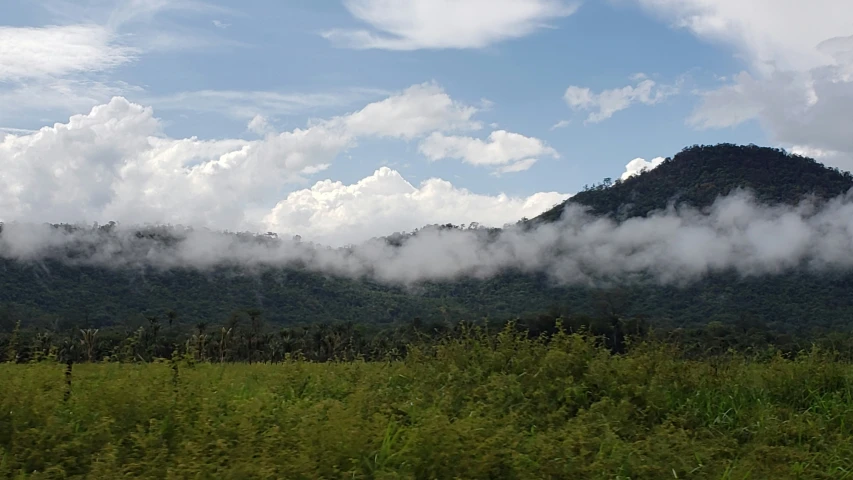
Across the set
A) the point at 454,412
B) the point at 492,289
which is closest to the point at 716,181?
the point at 492,289

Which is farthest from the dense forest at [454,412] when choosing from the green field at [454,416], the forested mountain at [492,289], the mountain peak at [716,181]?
the mountain peak at [716,181]

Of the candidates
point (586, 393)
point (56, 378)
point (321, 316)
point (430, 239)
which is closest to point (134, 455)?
point (56, 378)

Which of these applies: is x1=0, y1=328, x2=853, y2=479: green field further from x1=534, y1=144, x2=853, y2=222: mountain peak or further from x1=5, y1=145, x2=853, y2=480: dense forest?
x1=534, y1=144, x2=853, y2=222: mountain peak

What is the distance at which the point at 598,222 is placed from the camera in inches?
3302

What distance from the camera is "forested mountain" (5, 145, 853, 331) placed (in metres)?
57.3

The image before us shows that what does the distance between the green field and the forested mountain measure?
150ft

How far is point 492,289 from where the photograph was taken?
78938mm

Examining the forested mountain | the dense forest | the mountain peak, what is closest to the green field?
the dense forest

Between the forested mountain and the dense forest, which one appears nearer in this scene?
the dense forest

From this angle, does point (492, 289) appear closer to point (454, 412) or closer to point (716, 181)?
point (716, 181)

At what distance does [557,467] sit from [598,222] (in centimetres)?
8108

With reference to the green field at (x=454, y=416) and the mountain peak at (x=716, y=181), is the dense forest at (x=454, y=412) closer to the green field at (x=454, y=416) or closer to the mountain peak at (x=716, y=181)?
the green field at (x=454, y=416)

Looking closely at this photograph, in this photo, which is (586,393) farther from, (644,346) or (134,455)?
(134,455)

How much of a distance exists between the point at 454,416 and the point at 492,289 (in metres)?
72.9
